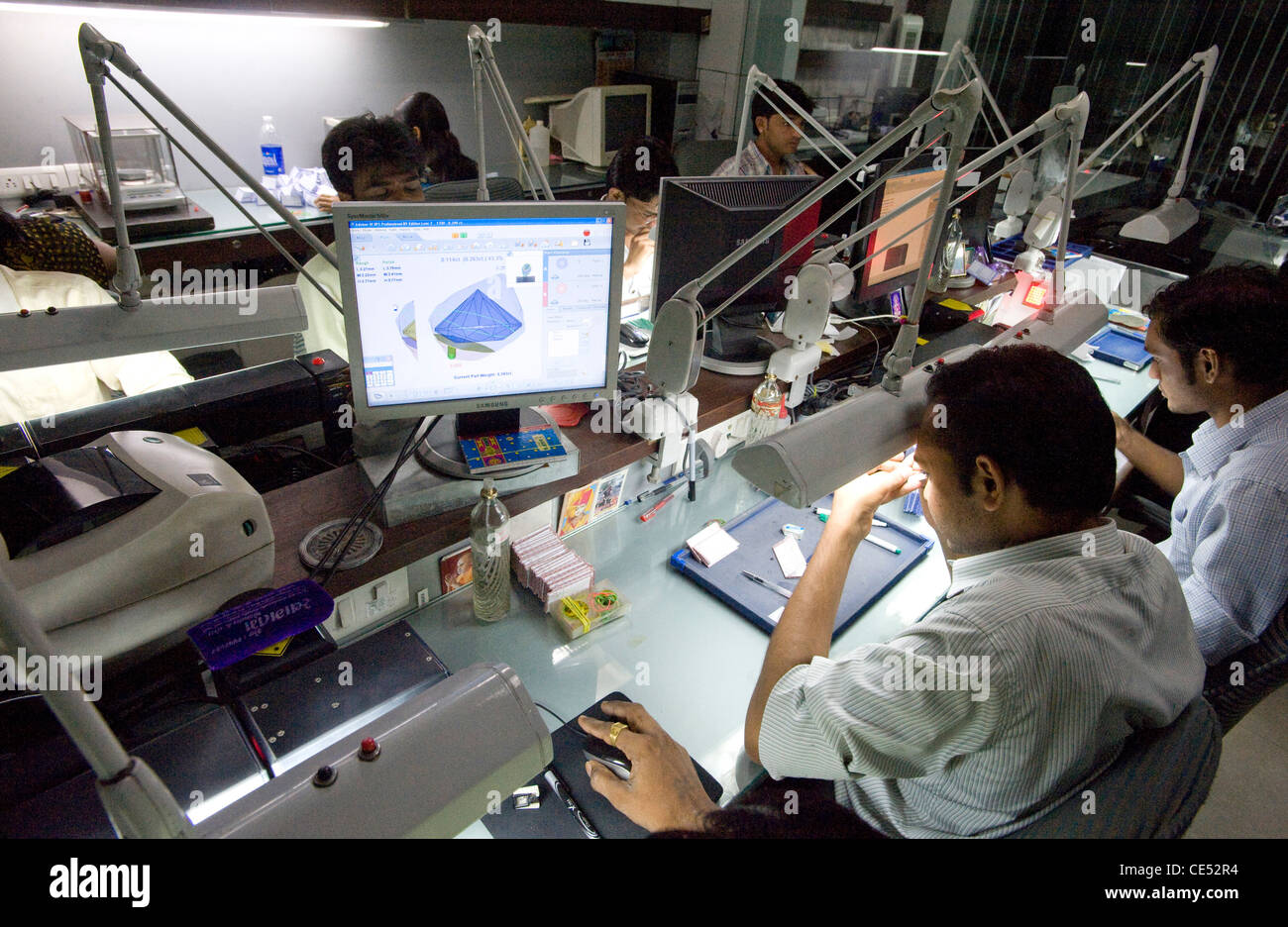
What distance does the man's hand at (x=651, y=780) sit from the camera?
105 cm

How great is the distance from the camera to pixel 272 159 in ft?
12.3

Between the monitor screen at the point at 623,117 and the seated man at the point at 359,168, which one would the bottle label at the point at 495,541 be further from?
the monitor screen at the point at 623,117

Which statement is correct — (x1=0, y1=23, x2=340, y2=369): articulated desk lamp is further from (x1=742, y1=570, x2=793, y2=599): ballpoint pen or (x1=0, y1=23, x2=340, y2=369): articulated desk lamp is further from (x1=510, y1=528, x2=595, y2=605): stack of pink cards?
(x1=742, y1=570, x2=793, y2=599): ballpoint pen

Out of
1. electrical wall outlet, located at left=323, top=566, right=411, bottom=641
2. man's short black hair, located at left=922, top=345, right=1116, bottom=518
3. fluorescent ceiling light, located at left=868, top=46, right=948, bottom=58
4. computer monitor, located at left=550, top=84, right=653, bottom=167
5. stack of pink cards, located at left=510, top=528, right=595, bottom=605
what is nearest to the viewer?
man's short black hair, located at left=922, top=345, right=1116, bottom=518

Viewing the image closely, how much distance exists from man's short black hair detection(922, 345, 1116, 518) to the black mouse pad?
68 cm

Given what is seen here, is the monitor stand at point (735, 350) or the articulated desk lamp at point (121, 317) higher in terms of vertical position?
the articulated desk lamp at point (121, 317)

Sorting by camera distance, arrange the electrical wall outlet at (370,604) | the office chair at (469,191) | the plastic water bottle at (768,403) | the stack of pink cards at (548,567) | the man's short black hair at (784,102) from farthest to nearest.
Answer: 1. the man's short black hair at (784,102)
2. the office chair at (469,191)
3. the plastic water bottle at (768,403)
4. the stack of pink cards at (548,567)
5. the electrical wall outlet at (370,604)

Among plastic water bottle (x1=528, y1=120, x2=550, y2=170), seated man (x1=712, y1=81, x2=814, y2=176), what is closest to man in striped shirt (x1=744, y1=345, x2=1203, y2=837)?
seated man (x1=712, y1=81, x2=814, y2=176)

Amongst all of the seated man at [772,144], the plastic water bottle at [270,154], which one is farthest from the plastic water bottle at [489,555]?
the plastic water bottle at [270,154]

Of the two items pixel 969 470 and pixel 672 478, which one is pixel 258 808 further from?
pixel 672 478

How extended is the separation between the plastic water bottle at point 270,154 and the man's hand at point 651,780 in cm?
364

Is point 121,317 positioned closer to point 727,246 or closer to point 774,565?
point 774,565

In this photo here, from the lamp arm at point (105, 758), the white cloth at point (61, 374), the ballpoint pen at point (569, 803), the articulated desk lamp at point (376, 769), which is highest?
the lamp arm at point (105, 758)

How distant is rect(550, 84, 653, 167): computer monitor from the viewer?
13.1 feet
